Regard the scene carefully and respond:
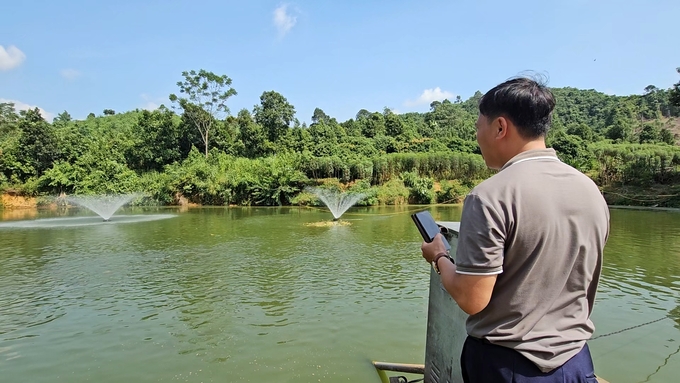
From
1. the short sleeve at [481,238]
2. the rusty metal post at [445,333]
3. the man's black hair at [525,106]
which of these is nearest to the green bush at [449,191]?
the rusty metal post at [445,333]

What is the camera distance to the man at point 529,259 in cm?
121

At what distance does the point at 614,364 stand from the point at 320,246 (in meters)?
8.33

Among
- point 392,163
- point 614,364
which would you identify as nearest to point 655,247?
point 614,364

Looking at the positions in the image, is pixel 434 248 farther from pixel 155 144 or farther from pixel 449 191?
pixel 155 144

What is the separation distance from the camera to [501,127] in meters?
1.40

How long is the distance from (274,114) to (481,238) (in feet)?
142

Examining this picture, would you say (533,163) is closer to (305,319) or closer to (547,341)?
(547,341)

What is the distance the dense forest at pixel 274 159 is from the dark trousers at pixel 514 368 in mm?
26397

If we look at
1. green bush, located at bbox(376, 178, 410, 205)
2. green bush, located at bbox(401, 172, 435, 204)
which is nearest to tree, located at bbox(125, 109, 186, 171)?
green bush, located at bbox(376, 178, 410, 205)

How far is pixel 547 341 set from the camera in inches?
49.9

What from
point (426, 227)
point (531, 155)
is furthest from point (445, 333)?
point (531, 155)

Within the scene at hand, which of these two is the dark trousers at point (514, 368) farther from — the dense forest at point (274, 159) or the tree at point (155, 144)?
the tree at point (155, 144)

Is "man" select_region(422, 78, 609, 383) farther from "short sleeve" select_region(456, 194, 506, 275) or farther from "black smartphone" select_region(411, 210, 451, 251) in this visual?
"black smartphone" select_region(411, 210, 451, 251)

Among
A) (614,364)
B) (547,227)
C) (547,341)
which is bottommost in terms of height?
(614,364)
